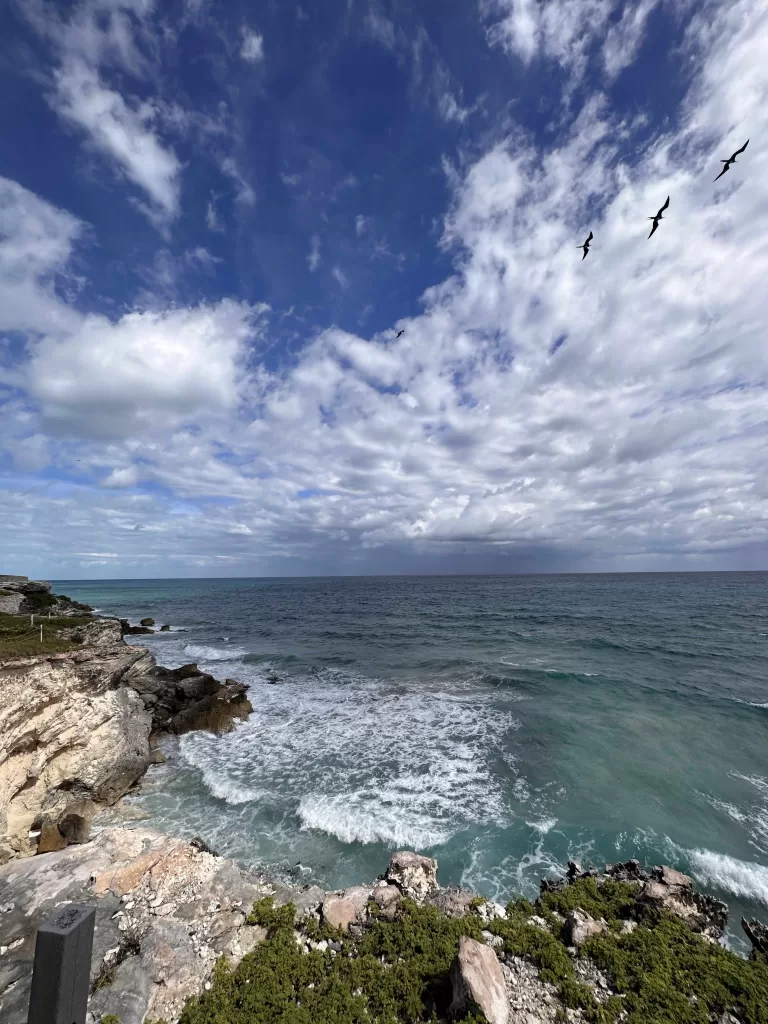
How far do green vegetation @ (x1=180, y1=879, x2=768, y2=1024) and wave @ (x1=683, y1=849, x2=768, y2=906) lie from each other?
557 centimetres

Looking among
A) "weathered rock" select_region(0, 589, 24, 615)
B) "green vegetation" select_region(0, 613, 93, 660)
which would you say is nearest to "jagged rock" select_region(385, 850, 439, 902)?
"green vegetation" select_region(0, 613, 93, 660)

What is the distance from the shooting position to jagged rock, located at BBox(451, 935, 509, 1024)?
19.7 ft

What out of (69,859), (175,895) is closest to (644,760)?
(175,895)

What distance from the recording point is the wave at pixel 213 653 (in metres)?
41.0

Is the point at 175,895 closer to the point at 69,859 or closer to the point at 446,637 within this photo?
the point at 69,859

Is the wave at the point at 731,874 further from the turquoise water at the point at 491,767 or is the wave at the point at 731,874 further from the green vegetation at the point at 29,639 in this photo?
the green vegetation at the point at 29,639

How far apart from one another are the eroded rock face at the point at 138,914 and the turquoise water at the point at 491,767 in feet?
14.7

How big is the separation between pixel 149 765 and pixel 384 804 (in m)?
10.9

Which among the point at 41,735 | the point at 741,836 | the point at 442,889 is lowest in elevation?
the point at 741,836

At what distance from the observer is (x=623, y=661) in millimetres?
35750

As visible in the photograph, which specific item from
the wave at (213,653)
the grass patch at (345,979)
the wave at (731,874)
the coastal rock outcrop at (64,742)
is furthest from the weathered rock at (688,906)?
the wave at (213,653)

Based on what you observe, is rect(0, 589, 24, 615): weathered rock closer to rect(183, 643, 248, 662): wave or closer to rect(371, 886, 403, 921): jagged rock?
rect(183, 643, 248, 662): wave

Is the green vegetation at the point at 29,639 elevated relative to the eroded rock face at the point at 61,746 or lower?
elevated

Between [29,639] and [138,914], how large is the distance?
16994mm
